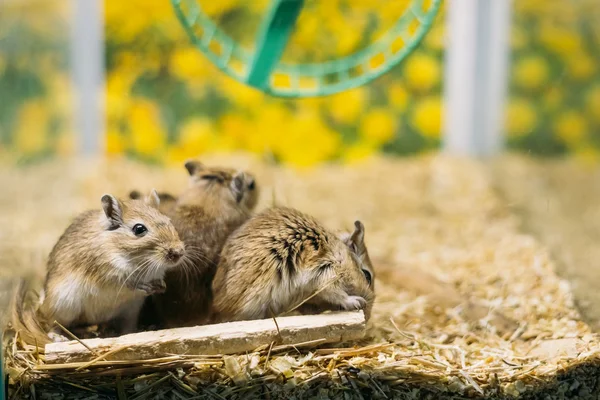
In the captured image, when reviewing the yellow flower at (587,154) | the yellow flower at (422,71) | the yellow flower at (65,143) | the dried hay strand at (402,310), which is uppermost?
the yellow flower at (422,71)

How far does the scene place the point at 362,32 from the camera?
7738mm

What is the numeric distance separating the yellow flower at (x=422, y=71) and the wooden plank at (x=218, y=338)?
15.9ft

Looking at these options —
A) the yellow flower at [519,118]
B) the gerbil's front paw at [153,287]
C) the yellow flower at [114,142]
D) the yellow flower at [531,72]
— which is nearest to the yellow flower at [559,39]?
the yellow flower at [531,72]

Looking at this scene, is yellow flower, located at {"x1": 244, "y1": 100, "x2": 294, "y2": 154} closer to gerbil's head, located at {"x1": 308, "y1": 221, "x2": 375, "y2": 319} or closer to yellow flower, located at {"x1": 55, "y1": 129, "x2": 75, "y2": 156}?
yellow flower, located at {"x1": 55, "y1": 129, "x2": 75, "y2": 156}

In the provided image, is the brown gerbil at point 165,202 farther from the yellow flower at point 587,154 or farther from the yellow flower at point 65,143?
the yellow flower at point 587,154

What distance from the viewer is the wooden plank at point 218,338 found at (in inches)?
122

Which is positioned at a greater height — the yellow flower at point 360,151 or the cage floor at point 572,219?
the yellow flower at point 360,151

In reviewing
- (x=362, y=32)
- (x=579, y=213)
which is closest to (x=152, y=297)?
(x=579, y=213)

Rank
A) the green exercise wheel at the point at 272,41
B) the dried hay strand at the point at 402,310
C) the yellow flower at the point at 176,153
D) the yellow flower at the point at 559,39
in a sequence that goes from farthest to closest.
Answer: the yellow flower at the point at 176,153 < the yellow flower at the point at 559,39 < the green exercise wheel at the point at 272,41 < the dried hay strand at the point at 402,310

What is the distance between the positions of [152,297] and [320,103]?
4839mm

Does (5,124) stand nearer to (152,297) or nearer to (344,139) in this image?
(152,297)

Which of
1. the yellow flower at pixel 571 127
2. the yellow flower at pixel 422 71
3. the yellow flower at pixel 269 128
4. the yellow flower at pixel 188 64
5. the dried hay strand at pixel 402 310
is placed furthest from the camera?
the yellow flower at pixel 269 128

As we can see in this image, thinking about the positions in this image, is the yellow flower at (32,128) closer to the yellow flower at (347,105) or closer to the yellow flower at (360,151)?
the yellow flower at (347,105)

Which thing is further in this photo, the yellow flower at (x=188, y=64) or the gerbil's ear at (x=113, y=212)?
the yellow flower at (x=188, y=64)
